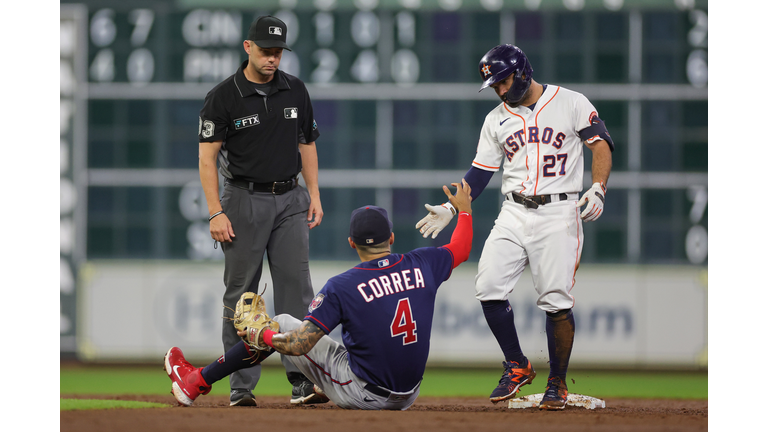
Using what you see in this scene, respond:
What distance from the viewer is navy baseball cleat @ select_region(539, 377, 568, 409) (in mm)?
3385

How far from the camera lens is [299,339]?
3088 millimetres

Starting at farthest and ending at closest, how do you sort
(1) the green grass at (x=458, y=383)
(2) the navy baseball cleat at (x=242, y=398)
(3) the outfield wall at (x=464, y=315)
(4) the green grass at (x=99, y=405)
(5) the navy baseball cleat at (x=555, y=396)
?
(3) the outfield wall at (x=464, y=315) → (1) the green grass at (x=458, y=383) → (4) the green grass at (x=99, y=405) → (2) the navy baseball cleat at (x=242, y=398) → (5) the navy baseball cleat at (x=555, y=396)

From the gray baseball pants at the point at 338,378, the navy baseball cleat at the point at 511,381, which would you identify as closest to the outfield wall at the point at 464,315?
Answer: the navy baseball cleat at the point at 511,381

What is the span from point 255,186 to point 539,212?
4.38ft

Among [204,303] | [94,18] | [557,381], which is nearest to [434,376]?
[204,303]

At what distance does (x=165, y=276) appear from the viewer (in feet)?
25.7

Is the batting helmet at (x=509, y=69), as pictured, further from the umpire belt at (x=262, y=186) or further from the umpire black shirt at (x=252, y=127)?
the umpire belt at (x=262, y=186)

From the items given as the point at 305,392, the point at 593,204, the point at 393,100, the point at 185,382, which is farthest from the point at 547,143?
the point at 393,100

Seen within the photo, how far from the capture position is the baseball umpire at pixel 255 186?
3.61 metres

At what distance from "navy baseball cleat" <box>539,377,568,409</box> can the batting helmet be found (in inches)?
51.2

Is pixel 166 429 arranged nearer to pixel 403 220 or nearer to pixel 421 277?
pixel 421 277

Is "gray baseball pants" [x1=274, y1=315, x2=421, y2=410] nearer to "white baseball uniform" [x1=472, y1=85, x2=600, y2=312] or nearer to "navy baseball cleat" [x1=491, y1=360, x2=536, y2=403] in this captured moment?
"navy baseball cleat" [x1=491, y1=360, x2=536, y2=403]

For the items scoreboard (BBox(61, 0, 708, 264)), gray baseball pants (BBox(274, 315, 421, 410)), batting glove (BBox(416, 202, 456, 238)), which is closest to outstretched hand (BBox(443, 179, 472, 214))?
batting glove (BBox(416, 202, 456, 238))

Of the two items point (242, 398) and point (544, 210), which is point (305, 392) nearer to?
point (242, 398)
